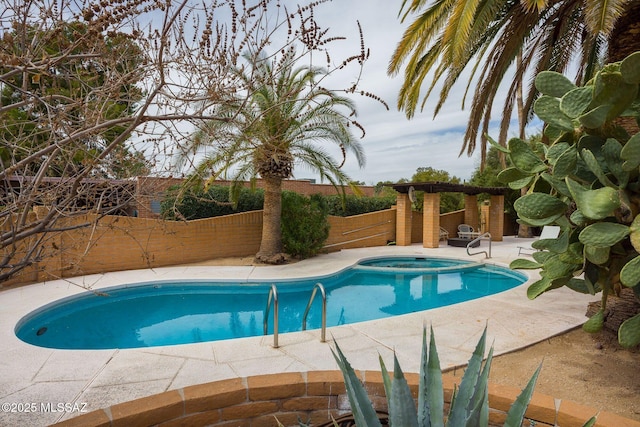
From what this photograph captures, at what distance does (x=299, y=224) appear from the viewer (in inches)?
482

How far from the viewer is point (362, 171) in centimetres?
1180

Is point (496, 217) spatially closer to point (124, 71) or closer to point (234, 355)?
point (234, 355)

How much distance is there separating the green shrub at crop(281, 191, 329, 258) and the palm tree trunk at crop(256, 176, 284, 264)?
0.49m

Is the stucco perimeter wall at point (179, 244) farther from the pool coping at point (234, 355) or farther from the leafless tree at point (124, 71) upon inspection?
the leafless tree at point (124, 71)

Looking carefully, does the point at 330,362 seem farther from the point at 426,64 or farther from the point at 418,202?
the point at 418,202

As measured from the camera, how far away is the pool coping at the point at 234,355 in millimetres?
3519

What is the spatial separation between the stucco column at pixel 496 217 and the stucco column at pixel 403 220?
4.73m

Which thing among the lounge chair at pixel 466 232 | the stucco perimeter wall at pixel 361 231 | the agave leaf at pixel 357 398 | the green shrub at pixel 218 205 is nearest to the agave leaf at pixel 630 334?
the agave leaf at pixel 357 398

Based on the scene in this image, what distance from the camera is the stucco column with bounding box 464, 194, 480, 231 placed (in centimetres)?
1873

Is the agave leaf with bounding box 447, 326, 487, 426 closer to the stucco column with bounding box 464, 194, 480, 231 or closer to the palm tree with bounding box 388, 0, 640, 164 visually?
the palm tree with bounding box 388, 0, 640, 164

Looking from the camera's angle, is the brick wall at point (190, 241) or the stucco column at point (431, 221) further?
the stucco column at point (431, 221)

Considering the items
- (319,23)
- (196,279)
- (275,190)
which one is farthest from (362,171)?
(319,23)

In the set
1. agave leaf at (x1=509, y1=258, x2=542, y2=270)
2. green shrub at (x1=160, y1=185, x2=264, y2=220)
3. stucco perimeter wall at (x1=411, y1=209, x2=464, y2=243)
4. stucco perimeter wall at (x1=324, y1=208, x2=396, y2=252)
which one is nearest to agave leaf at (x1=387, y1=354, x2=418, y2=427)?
agave leaf at (x1=509, y1=258, x2=542, y2=270)

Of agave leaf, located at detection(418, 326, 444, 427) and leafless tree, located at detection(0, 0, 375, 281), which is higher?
leafless tree, located at detection(0, 0, 375, 281)
